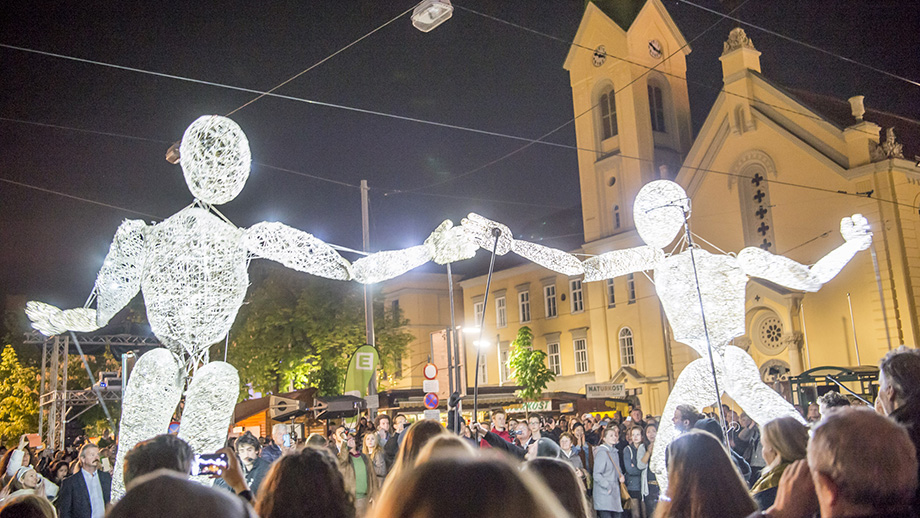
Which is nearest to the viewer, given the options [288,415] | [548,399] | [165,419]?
[165,419]

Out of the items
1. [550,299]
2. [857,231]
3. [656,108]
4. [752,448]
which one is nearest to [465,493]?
[857,231]

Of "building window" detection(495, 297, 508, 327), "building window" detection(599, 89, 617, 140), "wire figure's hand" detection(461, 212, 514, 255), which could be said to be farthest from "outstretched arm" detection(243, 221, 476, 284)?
"building window" detection(495, 297, 508, 327)

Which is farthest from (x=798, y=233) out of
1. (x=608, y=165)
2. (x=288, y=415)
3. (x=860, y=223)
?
(x=860, y=223)

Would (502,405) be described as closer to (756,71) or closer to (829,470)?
(756,71)

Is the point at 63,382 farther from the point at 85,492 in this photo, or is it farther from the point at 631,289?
the point at 631,289

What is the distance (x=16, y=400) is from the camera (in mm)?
38500

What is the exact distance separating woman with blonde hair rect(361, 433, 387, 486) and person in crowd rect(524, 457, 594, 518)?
628cm

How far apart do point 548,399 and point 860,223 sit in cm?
2608

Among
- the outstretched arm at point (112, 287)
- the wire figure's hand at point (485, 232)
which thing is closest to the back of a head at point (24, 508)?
the outstretched arm at point (112, 287)

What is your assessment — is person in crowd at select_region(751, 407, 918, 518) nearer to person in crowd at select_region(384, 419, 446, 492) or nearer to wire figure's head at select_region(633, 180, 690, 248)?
person in crowd at select_region(384, 419, 446, 492)

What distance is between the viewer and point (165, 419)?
6.23 m

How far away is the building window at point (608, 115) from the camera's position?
1378 inches

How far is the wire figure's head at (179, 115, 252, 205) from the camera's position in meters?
6.29

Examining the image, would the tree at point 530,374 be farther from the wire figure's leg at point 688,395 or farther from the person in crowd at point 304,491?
the person in crowd at point 304,491
